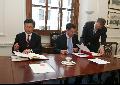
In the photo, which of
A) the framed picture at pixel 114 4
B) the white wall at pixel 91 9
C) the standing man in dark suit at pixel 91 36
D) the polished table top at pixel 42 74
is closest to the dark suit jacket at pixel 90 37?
the standing man in dark suit at pixel 91 36

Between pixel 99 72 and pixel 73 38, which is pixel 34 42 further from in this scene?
pixel 99 72

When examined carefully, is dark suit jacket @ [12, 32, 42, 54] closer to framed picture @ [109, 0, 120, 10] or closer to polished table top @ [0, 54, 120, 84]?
polished table top @ [0, 54, 120, 84]

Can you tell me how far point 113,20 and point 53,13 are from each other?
2.01 m

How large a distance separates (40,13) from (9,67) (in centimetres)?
307

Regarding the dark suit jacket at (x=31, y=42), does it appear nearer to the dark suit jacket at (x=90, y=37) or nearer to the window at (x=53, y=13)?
the dark suit jacket at (x=90, y=37)

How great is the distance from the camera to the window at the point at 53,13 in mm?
5477

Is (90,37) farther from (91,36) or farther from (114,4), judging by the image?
(114,4)

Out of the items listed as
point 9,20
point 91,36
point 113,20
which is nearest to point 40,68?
A: point 91,36

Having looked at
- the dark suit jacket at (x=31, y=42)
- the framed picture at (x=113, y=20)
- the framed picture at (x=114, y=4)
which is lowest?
the dark suit jacket at (x=31, y=42)

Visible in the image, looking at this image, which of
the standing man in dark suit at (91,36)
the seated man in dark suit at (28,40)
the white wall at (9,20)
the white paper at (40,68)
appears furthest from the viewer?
the white wall at (9,20)

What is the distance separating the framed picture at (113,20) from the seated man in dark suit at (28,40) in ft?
10.1

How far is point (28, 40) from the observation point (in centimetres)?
397

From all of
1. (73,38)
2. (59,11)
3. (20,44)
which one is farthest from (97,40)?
(20,44)

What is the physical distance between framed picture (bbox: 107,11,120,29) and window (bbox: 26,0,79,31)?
45.4 inches
